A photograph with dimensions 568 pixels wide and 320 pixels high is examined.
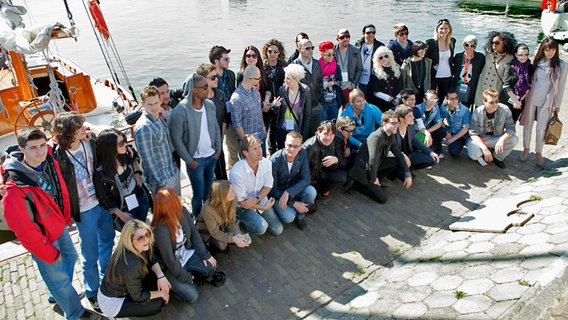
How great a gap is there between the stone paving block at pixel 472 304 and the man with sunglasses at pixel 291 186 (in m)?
2.06

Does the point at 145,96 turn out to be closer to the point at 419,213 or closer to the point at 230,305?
the point at 230,305

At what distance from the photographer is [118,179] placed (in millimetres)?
4043

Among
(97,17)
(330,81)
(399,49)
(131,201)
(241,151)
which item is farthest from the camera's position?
(97,17)

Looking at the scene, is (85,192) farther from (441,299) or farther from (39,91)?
(39,91)

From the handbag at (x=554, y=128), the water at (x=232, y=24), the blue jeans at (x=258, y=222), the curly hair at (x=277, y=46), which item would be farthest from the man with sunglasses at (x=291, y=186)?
the water at (x=232, y=24)

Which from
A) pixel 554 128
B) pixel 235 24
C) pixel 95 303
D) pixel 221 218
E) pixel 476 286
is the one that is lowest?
pixel 95 303

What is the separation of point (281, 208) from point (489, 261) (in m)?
2.30

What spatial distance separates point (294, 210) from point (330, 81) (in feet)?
7.92

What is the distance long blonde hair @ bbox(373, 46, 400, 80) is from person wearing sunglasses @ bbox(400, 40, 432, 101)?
196 millimetres

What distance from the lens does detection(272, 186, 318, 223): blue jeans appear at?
16.8 ft

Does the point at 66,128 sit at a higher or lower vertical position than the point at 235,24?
higher

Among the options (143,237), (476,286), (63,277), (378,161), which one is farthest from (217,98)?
(476,286)

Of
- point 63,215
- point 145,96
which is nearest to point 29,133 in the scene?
point 63,215

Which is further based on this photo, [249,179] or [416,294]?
[249,179]
